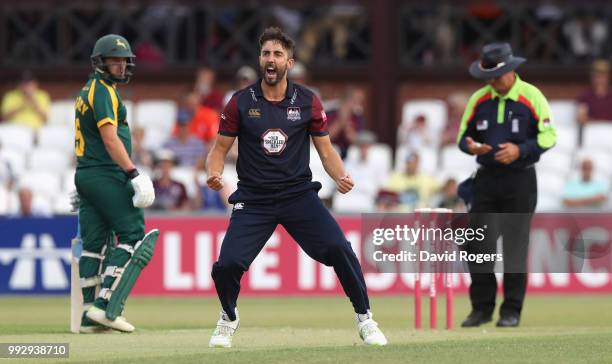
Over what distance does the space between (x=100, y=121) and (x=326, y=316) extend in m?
4.10

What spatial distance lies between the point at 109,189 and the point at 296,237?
1.94 metres

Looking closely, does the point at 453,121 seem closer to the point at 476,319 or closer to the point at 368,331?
the point at 476,319

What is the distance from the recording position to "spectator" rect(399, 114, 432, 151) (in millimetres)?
18969

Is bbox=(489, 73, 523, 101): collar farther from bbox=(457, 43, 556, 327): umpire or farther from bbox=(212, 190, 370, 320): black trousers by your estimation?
bbox=(212, 190, 370, 320): black trousers

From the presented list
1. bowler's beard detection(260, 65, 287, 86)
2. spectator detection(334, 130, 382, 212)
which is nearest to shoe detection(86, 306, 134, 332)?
bowler's beard detection(260, 65, 287, 86)

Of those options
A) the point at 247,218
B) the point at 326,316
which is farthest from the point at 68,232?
the point at 247,218

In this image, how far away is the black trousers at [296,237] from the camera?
29.8 ft

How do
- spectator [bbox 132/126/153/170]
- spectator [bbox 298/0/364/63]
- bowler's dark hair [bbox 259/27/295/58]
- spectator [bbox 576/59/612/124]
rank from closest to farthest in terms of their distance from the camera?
1. bowler's dark hair [bbox 259/27/295/58]
2. spectator [bbox 132/126/153/170]
3. spectator [bbox 576/59/612/124]
4. spectator [bbox 298/0/364/63]

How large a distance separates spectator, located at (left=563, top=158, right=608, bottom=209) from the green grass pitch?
5.31ft

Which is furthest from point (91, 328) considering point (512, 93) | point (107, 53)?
point (512, 93)

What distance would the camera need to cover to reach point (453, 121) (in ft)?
62.4

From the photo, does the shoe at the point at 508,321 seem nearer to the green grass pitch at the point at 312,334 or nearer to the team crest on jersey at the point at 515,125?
the green grass pitch at the point at 312,334

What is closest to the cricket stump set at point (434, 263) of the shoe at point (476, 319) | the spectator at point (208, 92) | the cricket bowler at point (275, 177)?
the shoe at point (476, 319)

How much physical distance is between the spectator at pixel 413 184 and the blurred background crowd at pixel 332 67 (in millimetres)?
628
